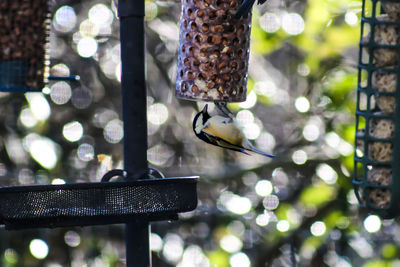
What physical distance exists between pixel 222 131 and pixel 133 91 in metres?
0.22

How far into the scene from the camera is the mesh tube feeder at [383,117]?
1.42 metres

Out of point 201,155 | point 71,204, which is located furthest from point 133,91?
point 201,155

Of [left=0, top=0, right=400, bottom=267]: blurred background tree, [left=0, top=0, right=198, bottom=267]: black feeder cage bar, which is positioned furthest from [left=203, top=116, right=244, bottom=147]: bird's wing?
[left=0, top=0, right=400, bottom=267]: blurred background tree

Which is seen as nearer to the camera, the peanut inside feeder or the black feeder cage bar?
the black feeder cage bar

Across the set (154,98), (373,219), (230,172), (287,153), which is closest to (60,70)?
(154,98)

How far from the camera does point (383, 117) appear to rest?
1.44 metres

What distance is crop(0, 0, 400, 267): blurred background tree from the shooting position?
280 centimetres

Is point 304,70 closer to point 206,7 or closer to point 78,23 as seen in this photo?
point 78,23

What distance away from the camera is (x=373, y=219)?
2873 mm

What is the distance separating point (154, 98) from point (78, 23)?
1.57 feet

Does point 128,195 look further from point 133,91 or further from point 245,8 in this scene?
point 245,8

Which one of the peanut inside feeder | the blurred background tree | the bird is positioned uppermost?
the bird

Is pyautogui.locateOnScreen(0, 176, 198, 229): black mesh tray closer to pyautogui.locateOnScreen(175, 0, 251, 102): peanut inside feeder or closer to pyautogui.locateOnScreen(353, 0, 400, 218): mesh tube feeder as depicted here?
pyautogui.locateOnScreen(175, 0, 251, 102): peanut inside feeder

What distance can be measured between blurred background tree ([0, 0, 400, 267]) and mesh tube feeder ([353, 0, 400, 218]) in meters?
1.21
